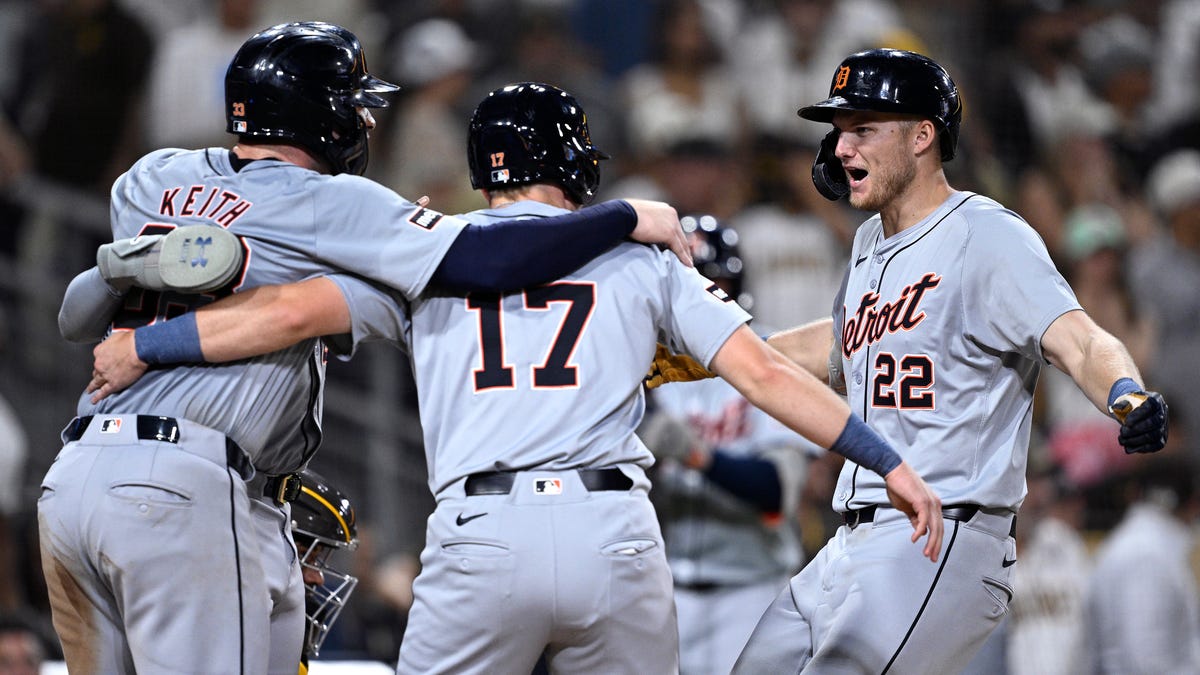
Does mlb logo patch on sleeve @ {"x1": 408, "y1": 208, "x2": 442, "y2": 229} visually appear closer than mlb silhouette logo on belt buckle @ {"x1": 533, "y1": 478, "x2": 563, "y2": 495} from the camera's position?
No

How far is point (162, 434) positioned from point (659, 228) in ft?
4.22

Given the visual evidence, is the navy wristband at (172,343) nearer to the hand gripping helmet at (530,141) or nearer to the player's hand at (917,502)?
the hand gripping helmet at (530,141)

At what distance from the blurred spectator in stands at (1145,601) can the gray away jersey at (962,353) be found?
340 centimetres

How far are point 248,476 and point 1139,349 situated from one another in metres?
6.96

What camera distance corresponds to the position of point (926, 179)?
411cm

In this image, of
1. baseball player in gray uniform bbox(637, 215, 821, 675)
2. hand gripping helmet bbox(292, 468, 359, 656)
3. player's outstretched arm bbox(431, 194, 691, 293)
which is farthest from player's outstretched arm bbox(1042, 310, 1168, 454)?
hand gripping helmet bbox(292, 468, 359, 656)

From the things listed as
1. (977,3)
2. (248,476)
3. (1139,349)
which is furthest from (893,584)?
(977,3)

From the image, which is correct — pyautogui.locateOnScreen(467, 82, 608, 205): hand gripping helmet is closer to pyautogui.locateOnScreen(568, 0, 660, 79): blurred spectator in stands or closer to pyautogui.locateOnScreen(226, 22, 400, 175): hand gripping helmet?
pyautogui.locateOnScreen(226, 22, 400, 175): hand gripping helmet

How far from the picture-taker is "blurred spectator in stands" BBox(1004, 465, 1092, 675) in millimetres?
8211

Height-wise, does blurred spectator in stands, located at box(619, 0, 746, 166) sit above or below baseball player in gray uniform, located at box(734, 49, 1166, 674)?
above

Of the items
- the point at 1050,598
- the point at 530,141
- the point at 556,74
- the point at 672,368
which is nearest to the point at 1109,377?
the point at 672,368

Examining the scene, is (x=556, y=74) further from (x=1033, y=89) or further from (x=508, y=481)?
(x=508, y=481)

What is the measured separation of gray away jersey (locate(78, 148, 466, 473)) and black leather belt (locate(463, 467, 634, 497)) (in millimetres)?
474

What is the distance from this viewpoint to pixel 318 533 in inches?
172
